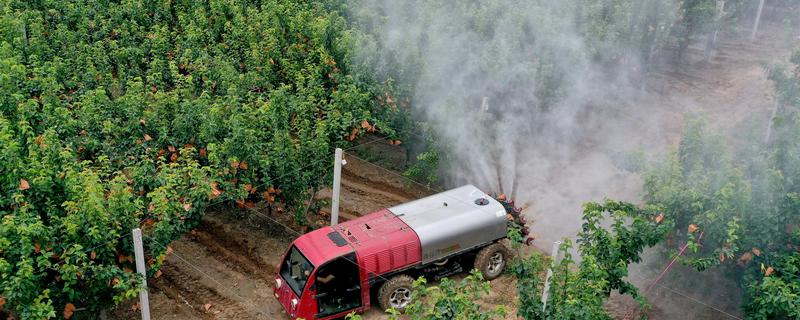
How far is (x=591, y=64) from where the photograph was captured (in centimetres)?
1930

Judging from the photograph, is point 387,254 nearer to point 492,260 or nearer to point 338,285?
point 338,285

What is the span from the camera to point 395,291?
12336mm

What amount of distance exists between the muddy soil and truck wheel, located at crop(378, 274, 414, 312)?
41 centimetres

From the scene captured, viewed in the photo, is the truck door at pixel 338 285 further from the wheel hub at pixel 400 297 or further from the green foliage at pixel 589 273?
the green foliage at pixel 589 273

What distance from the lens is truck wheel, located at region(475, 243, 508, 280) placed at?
1309 cm

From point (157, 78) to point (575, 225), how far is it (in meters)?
9.41

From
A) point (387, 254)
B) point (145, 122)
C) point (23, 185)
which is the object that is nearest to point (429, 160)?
point (387, 254)

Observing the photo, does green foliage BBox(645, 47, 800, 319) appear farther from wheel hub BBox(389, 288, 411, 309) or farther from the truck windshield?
the truck windshield

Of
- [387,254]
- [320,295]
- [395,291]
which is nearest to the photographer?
[320,295]

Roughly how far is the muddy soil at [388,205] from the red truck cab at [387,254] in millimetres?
744

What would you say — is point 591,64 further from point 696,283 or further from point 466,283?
point 466,283

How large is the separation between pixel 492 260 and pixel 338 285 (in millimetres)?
3175

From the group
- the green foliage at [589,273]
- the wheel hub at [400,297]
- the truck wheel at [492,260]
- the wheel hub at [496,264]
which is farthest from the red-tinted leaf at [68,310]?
the wheel hub at [496,264]

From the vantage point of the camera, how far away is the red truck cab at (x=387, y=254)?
11703mm
